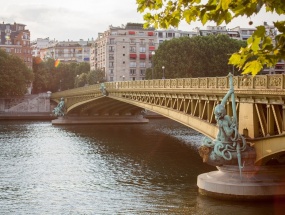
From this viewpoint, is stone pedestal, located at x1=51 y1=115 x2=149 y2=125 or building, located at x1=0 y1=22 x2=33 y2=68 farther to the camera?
building, located at x1=0 y1=22 x2=33 y2=68

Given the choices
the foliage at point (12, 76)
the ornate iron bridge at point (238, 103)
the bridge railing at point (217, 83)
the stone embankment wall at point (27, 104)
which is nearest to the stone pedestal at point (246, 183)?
the ornate iron bridge at point (238, 103)

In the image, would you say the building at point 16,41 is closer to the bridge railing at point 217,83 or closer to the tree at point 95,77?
the tree at point 95,77

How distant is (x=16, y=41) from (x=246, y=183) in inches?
5675

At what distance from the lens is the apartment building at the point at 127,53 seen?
497 feet

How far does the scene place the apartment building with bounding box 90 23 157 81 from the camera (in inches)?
5965

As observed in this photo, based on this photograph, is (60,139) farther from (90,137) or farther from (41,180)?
(41,180)

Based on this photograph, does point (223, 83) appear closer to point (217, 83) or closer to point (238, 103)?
point (217, 83)

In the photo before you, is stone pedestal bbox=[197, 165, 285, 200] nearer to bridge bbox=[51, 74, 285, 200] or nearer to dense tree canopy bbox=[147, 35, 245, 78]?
bridge bbox=[51, 74, 285, 200]

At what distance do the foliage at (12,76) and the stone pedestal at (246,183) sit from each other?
298ft

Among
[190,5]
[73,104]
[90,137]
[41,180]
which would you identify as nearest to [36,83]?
[73,104]

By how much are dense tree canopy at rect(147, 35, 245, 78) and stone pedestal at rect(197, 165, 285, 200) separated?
7991 centimetres

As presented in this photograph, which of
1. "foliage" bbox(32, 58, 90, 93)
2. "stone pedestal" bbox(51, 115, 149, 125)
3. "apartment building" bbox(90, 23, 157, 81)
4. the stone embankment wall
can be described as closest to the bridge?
"stone pedestal" bbox(51, 115, 149, 125)

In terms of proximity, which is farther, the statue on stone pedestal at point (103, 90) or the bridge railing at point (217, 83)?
the statue on stone pedestal at point (103, 90)

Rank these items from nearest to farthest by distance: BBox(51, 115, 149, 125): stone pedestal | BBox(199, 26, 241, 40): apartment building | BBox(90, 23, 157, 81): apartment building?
1. BBox(51, 115, 149, 125): stone pedestal
2. BBox(90, 23, 157, 81): apartment building
3. BBox(199, 26, 241, 40): apartment building
